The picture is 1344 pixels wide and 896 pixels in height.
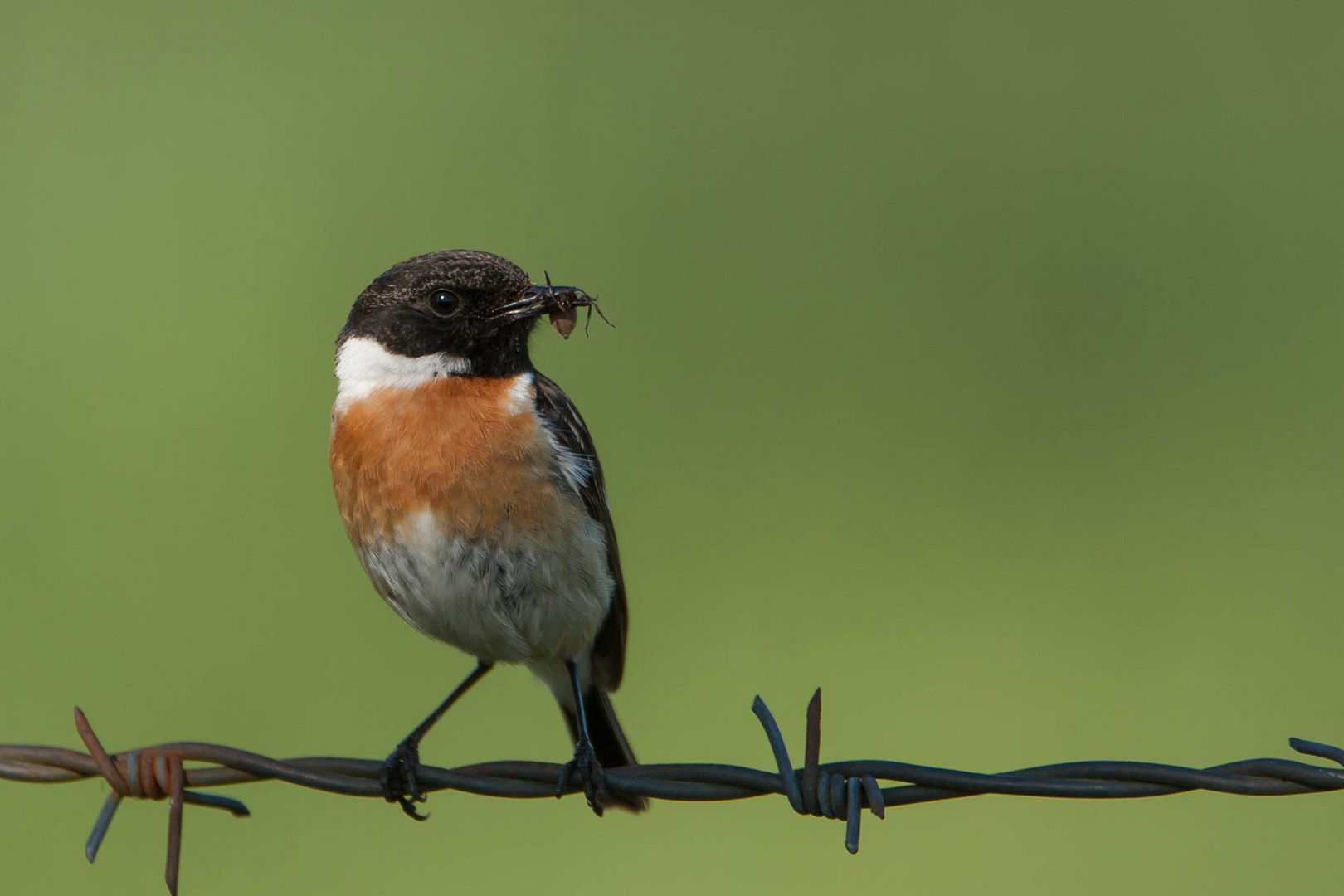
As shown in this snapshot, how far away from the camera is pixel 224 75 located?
7746mm

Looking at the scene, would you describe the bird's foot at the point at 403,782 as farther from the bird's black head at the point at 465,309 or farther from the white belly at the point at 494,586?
the bird's black head at the point at 465,309

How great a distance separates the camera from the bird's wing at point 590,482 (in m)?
4.44

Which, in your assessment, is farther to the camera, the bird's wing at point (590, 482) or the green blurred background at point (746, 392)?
the green blurred background at point (746, 392)

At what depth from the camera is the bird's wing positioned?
4441mm

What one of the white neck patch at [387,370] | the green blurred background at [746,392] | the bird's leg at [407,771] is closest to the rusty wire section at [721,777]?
the bird's leg at [407,771]

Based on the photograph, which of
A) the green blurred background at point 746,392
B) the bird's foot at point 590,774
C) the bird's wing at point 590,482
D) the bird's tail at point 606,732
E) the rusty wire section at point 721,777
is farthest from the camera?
the green blurred background at point 746,392

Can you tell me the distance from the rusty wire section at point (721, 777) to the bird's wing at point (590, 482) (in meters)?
1.06

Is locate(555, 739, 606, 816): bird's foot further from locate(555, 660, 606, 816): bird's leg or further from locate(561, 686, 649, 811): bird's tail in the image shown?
locate(561, 686, 649, 811): bird's tail

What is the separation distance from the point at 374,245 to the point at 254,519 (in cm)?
145

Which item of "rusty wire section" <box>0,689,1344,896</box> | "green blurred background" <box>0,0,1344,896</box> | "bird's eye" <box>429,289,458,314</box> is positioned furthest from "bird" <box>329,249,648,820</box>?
"green blurred background" <box>0,0,1344,896</box>

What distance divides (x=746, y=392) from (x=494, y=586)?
120 inches

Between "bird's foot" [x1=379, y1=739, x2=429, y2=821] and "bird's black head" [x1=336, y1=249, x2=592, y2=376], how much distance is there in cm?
113

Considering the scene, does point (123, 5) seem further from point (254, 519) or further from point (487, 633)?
point (487, 633)

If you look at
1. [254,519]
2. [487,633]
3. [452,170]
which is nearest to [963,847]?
[487,633]
